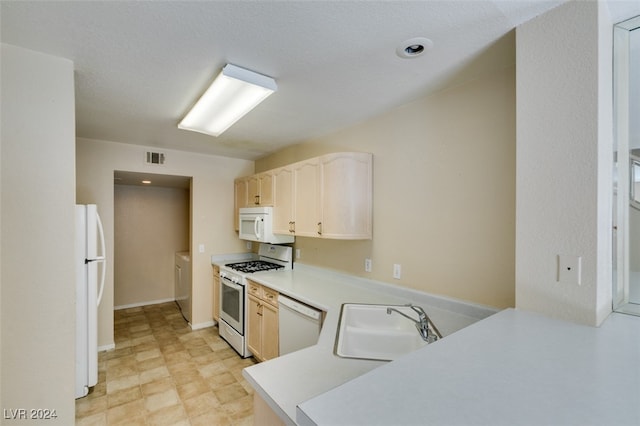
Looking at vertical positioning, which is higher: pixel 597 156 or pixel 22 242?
pixel 597 156

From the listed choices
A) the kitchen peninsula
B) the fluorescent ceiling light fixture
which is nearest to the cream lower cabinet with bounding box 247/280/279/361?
the kitchen peninsula

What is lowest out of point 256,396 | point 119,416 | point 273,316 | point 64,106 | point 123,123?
point 119,416

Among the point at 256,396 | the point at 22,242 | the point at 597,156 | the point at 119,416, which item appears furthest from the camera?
the point at 119,416

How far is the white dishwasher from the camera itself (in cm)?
217

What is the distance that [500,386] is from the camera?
70cm

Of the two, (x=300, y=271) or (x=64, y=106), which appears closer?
(x=64, y=106)

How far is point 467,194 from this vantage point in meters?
1.91

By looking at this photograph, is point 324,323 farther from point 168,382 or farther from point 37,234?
point 168,382

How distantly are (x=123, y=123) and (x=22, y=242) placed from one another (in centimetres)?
158

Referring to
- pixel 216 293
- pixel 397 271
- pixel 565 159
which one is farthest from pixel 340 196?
pixel 216 293

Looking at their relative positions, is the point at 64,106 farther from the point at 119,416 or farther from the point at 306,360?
the point at 119,416

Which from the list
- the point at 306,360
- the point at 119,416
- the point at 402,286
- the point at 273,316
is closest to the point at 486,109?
the point at 402,286

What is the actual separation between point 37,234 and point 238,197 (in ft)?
8.81

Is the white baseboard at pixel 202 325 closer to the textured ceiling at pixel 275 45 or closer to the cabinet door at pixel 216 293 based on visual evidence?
the cabinet door at pixel 216 293
